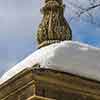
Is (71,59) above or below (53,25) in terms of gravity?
below

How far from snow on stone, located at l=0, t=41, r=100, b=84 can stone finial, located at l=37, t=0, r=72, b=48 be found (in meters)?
0.73

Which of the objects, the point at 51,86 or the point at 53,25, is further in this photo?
the point at 53,25

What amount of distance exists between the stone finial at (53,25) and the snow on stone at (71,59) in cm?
73

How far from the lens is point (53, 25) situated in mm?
2898

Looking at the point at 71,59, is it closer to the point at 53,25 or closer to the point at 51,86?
the point at 51,86

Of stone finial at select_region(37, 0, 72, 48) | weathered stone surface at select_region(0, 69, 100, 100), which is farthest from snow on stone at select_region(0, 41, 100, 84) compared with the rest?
stone finial at select_region(37, 0, 72, 48)

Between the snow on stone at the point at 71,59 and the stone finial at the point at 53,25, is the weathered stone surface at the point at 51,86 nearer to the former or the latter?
the snow on stone at the point at 71,59

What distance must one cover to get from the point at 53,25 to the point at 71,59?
2.90 ft

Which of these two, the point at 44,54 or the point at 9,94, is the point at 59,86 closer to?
the point at 44,54

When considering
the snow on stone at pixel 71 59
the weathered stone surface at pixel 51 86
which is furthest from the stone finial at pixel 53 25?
the weathered stone surface at pixel 51 86

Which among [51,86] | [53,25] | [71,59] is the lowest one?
[51,86]

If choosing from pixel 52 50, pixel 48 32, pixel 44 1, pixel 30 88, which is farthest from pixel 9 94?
pixel 44 1

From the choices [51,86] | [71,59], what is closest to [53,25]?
[71,59]

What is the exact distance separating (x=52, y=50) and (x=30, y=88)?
263 mm
